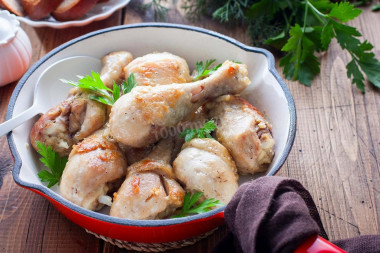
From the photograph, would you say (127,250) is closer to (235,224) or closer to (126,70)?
(235,224)

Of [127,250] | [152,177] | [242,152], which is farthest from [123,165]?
[242,152]

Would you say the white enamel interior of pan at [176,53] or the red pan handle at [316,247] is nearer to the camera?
the red pan handle at [316,247]

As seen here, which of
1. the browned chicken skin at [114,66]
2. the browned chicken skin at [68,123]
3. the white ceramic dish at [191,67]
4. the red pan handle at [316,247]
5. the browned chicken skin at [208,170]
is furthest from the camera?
the browned chicken skin at [114,66]

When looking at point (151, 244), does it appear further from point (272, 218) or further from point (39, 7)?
point (39, 7)

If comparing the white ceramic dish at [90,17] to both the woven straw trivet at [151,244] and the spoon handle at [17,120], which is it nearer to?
the spoon handle at [17,120]

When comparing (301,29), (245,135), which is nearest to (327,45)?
(301,29)

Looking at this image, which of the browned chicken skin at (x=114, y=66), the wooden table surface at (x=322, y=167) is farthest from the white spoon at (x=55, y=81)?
the wooden table surface at (x=322, y=167)

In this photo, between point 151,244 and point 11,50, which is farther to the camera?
point 11,50
